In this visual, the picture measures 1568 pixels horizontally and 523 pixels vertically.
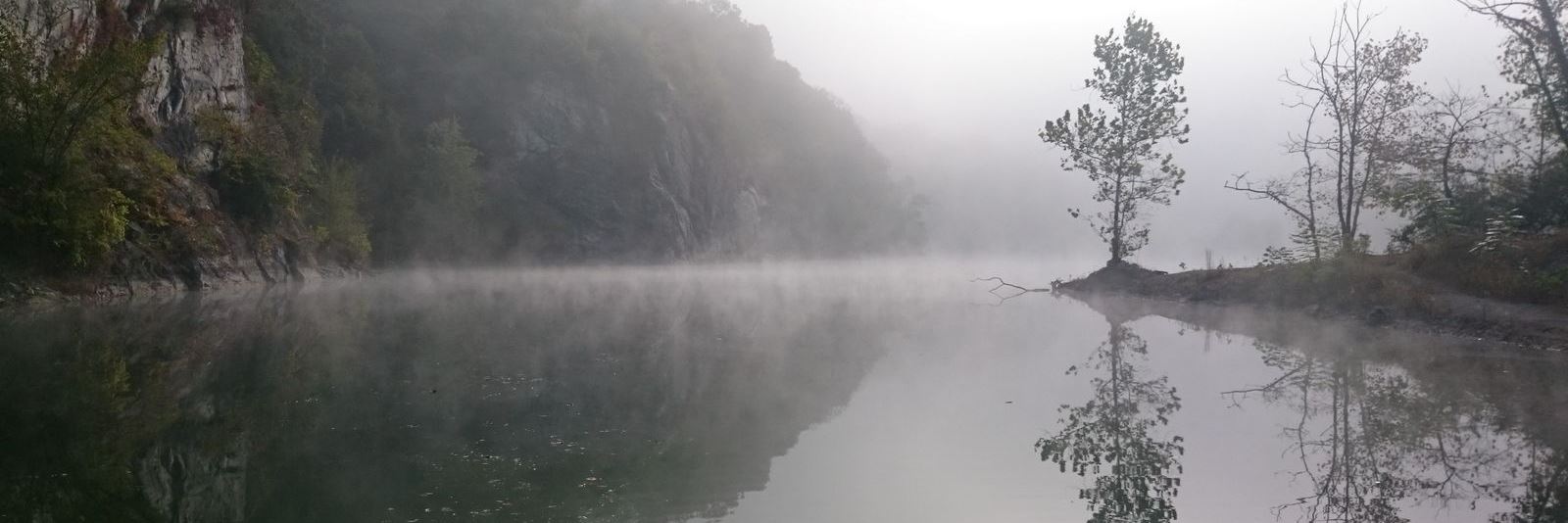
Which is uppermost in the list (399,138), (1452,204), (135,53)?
(399,138)

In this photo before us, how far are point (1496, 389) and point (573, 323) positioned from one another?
1398 cm

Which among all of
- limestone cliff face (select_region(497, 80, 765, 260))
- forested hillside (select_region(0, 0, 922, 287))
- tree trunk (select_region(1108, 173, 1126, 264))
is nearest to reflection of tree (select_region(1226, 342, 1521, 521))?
tree trunk (select_region(1108, 173, 1126, 264))

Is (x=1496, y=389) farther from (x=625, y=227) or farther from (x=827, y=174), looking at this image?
(x=827, y=174)

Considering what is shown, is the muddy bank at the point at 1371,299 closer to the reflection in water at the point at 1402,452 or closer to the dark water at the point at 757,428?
the dark water at the point at 757,428

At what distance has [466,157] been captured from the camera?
4938 centimetres

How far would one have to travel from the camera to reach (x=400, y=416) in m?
7.62

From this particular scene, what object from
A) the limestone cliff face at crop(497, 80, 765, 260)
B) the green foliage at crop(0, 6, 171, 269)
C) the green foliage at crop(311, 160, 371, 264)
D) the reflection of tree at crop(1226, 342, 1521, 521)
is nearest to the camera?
the reflection of tree at crop(1226, 342, 1521, 521)

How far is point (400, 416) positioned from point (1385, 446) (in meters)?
7.98

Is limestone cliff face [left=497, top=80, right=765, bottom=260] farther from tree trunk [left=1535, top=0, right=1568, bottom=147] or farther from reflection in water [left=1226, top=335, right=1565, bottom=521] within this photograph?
reflection in water [left=1226, top=335, right=1565, bottom=521]

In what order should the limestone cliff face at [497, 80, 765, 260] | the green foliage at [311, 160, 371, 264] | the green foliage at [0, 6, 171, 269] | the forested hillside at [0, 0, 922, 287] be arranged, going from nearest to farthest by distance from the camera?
the green foliage at [0, 6, 171, 269] < the forested hillside at [0, 0, 922, 287] < the green foliage at [311, 160, 371, 264] < the limestone cliff face at [497, 80, 765, 260]

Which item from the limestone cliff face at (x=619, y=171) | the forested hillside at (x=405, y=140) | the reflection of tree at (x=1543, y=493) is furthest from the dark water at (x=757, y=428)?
the limestone cliff face at (x=619, y=171)

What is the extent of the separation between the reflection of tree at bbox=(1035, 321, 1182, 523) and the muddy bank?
7.79 metres

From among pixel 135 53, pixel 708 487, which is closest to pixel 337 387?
pixel 708 487

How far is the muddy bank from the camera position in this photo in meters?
13.8
